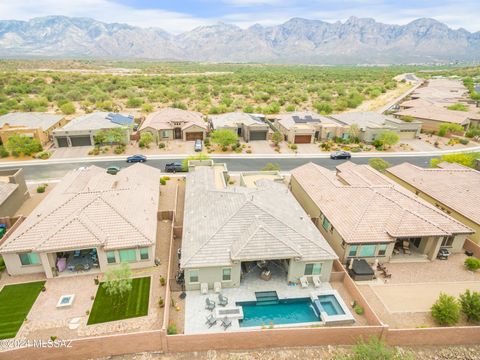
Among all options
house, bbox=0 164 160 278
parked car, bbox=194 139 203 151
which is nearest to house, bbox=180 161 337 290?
house, bbox=0 164 160 278

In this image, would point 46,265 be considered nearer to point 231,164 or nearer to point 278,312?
point 278,312

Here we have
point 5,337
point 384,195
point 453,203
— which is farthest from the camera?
point 453,203

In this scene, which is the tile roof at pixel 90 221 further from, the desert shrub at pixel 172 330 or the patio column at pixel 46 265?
the desert shrub at pixel 172 330

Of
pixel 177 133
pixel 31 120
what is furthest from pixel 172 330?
pixel 31 120

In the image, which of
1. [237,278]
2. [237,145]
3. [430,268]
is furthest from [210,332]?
[237,145]

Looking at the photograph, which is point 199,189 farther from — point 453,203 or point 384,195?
point 453,203
